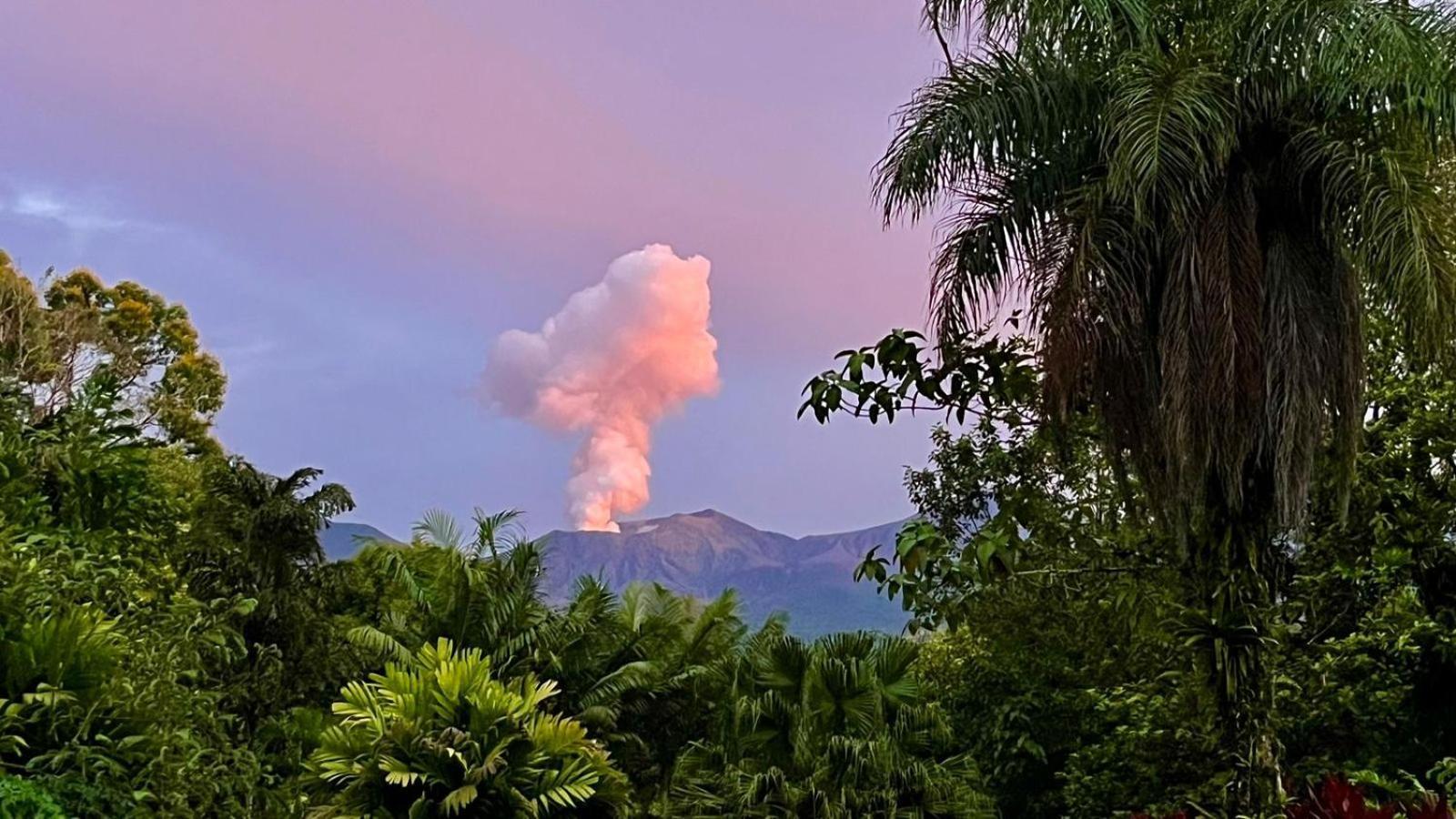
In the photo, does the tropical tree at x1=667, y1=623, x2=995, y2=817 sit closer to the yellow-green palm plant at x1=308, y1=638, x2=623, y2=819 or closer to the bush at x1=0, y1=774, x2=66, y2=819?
the yellow-green palm plant at x1=308, y1=638, x2=623, y2=819

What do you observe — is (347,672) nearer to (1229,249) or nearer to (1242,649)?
(1242,649)

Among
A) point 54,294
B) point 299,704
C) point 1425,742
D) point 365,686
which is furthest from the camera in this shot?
point 54,294

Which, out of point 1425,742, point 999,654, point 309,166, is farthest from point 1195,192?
point 309,166

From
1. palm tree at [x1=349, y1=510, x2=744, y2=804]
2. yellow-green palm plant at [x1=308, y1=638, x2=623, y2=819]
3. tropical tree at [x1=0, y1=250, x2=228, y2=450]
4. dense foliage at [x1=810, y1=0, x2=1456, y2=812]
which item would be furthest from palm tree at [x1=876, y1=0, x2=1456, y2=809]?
tropical tree at [x1=0, y1=250, x2=228, y2=450]

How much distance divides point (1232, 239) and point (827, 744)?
7938 millimetres

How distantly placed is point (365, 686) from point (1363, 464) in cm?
832

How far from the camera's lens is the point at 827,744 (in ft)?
37.6

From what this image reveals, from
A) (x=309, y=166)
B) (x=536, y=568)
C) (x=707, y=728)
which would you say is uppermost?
(x=309, y=166)

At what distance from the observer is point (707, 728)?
55.1 feet

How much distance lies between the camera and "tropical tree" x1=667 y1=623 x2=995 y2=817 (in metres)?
10.9

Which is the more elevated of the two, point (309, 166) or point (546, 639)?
point (309, 166)

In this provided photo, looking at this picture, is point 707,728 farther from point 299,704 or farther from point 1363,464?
point 1363,464

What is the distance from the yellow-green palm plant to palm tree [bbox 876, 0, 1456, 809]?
5645mm

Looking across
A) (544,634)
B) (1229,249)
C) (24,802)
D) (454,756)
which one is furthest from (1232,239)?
(544,634)
